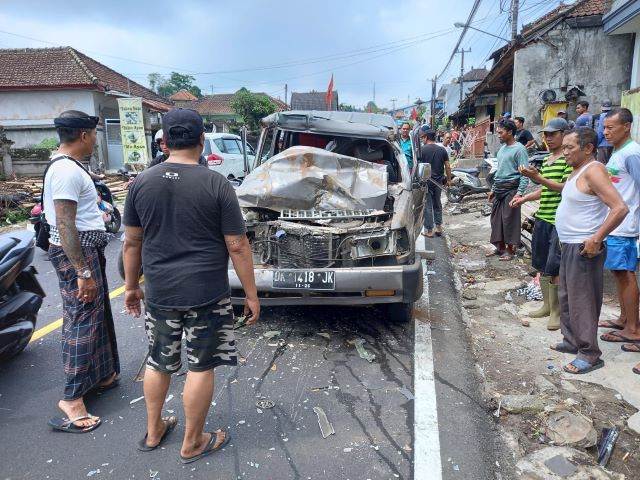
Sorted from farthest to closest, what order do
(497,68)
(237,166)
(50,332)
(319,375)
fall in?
1. (497,68)
2. (237,166)
3. (50,332)
4. (319,375)

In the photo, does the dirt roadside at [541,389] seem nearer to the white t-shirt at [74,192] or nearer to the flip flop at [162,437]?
the flip flop at [162,437]

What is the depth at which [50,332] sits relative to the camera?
449 centimetres

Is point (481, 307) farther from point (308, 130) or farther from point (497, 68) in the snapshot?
point (497, 68)

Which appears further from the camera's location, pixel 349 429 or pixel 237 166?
pixel 237 166

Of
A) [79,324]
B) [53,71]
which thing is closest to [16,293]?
[79,324]

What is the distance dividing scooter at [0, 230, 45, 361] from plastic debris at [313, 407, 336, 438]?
2193mm

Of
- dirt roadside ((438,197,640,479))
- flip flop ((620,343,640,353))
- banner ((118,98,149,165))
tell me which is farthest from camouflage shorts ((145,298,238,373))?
banner ((118,98,149,165))

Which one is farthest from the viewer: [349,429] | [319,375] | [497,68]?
[497,68]

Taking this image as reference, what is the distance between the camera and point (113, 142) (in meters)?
23.0

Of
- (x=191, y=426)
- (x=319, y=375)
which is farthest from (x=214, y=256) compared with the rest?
(x=319, y=375)

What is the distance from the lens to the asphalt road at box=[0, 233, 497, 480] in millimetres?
2576

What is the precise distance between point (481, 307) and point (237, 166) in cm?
959

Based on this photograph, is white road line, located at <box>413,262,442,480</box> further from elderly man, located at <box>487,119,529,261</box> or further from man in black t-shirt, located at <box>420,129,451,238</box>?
man in black t-shirt, located at <box>420,129,451,238</box>

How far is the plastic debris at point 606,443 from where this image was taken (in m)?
2.61
